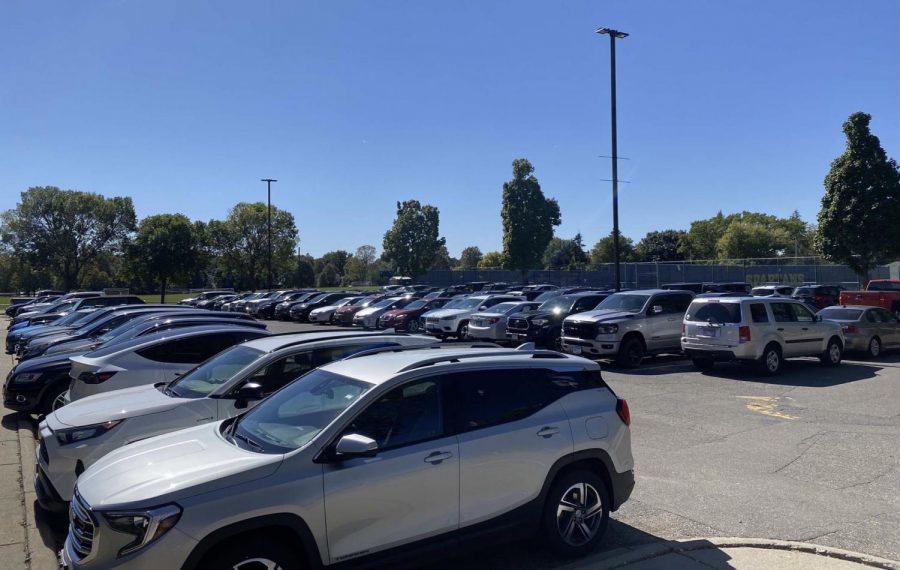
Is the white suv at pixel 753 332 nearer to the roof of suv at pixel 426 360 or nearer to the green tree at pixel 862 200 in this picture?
the roof of suv at pixel 426 360

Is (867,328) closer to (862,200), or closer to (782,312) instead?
(782,312)

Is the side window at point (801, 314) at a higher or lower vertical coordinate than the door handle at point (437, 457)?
higher

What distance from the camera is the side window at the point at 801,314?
15.2 m

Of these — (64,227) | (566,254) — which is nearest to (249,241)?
(64,227)

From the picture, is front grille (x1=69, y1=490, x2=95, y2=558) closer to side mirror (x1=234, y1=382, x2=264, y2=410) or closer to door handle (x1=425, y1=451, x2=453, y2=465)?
side mirror (x1=234, y1=382, x2=264, y2=410)

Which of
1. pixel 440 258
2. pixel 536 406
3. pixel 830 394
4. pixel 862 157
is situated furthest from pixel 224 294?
pixel 440 258

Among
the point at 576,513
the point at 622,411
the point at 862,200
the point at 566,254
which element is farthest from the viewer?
the point at 566,254

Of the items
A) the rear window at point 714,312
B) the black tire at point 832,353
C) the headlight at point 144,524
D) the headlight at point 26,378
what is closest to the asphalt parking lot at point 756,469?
the headlight at point 26,378

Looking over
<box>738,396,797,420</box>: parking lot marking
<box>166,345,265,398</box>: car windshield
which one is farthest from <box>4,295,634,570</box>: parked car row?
<box>738,396,797,420</box>: parking lot marking

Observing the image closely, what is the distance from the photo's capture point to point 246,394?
229 inches

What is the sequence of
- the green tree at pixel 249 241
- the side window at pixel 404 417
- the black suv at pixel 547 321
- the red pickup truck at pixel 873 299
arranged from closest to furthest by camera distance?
1. the side window at pixel 404 417
2. the black suv at pixel 547 321
3. the red pickup truck at pixel 873 299
4. the green tree at pixel 249 241

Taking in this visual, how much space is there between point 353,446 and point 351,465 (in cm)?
20

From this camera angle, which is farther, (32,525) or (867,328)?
(867,328)

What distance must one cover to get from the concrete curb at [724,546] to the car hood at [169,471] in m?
2.42
